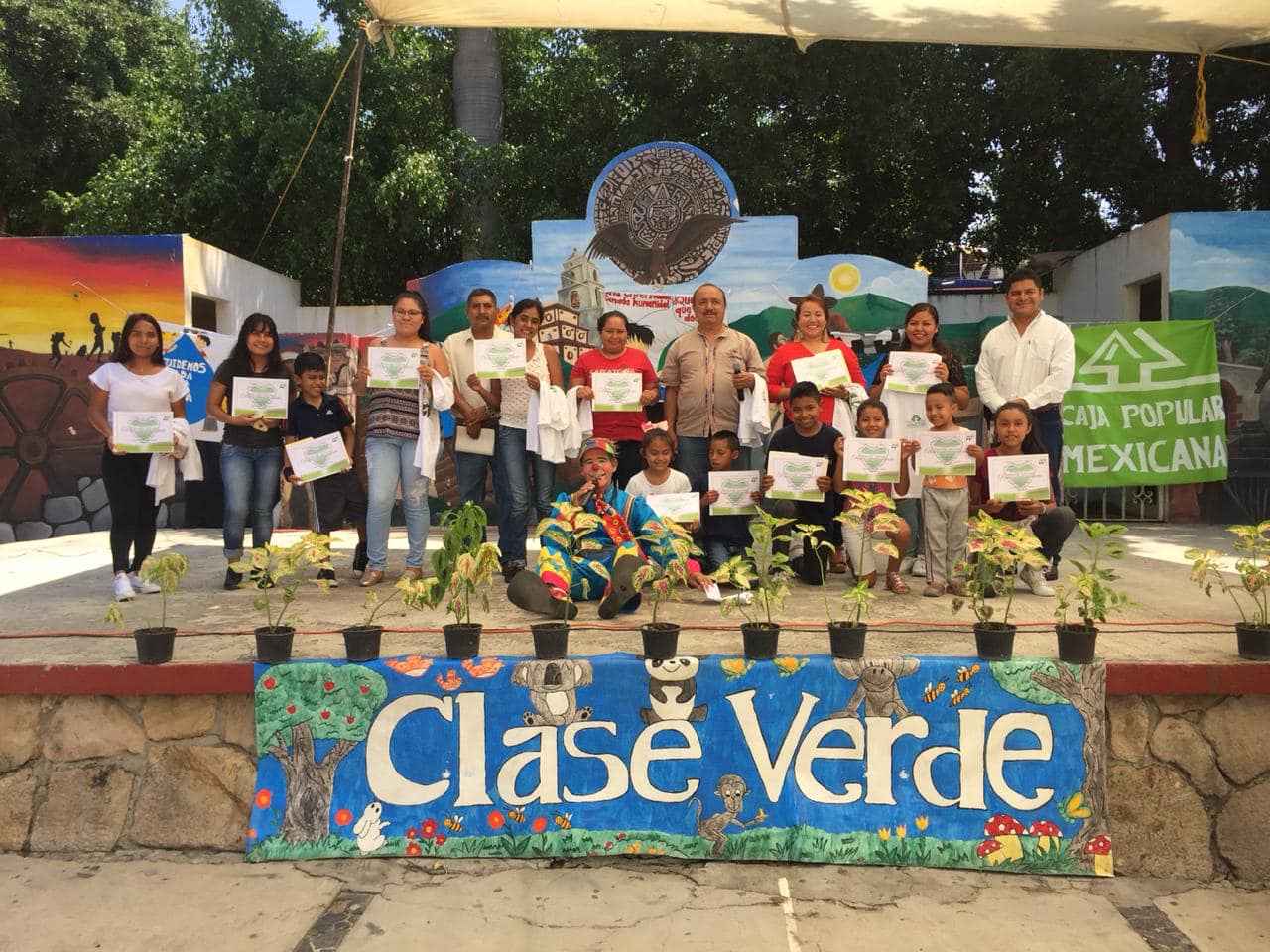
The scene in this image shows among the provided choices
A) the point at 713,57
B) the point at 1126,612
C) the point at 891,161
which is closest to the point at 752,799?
the point at 1126,612

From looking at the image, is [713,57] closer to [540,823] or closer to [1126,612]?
[1126,612]

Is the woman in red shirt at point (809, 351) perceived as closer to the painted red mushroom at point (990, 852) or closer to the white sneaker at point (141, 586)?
the painted red mushroom at point (990, 852)

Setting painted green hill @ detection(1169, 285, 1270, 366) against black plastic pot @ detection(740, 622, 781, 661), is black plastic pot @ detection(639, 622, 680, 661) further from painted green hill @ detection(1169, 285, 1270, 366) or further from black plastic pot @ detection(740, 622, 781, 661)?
painted green hill @ detection(1169, 285, 1270, 366)

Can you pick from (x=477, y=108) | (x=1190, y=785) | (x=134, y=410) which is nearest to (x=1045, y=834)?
(x=1190, y=785)

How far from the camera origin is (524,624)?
14.5ft

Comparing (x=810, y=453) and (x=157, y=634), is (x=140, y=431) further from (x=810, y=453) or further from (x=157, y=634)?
(x=810, y=453)

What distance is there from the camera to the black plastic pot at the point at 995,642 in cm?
354

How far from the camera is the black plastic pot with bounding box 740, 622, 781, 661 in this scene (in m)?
3.59

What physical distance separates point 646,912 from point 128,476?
12.3 feet

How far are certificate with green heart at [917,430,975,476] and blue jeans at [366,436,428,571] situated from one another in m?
2.70

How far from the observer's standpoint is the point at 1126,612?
4590 millimetres

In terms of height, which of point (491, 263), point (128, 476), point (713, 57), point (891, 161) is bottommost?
point (128, 476)

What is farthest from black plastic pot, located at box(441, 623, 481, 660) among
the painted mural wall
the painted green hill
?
the painted green hill

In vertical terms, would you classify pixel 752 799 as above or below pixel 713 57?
below
